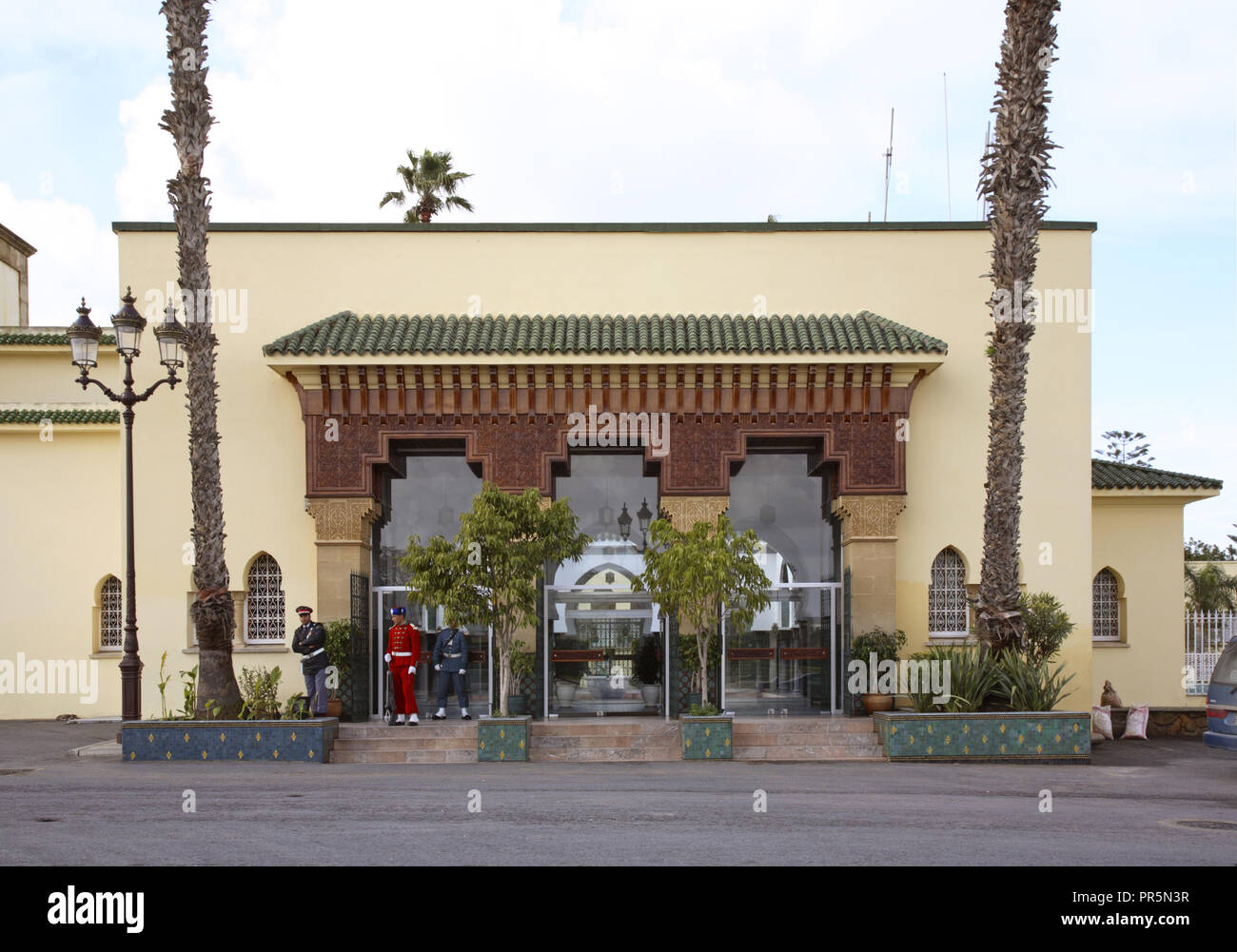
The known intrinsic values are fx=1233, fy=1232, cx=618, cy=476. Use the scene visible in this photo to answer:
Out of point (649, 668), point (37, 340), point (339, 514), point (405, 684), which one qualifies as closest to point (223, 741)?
point (405, 684)

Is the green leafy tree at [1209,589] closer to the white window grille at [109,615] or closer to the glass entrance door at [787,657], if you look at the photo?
the glass entrance door at [787,657]

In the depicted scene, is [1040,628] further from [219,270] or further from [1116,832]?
[219,270]

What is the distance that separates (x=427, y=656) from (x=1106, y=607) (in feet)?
→ 39.8

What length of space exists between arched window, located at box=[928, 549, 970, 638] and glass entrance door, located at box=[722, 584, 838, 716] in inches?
60.8

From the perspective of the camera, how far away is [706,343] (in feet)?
61.6

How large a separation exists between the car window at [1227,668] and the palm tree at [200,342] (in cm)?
1228

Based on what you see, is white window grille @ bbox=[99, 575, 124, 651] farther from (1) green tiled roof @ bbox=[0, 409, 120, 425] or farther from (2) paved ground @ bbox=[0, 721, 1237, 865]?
(2) paved ground @ bbox=[0, 721, 1237, 865]

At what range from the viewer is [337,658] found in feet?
60.2

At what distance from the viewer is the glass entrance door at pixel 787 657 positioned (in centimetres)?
1950

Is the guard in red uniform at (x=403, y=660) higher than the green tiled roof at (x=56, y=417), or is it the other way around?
the green tiled roof at (x=56, y=417)

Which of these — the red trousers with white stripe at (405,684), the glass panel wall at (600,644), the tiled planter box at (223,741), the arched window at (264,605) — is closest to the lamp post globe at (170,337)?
the arched window at (264,605)

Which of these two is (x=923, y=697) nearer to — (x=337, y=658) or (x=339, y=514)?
(x=337, y=658)

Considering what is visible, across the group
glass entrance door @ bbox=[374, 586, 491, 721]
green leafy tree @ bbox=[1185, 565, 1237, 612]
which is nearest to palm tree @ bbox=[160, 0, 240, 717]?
glass entrance door @ bbox=[374, 586, 491, 721]

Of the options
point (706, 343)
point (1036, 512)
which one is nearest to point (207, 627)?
point (706, 343)
